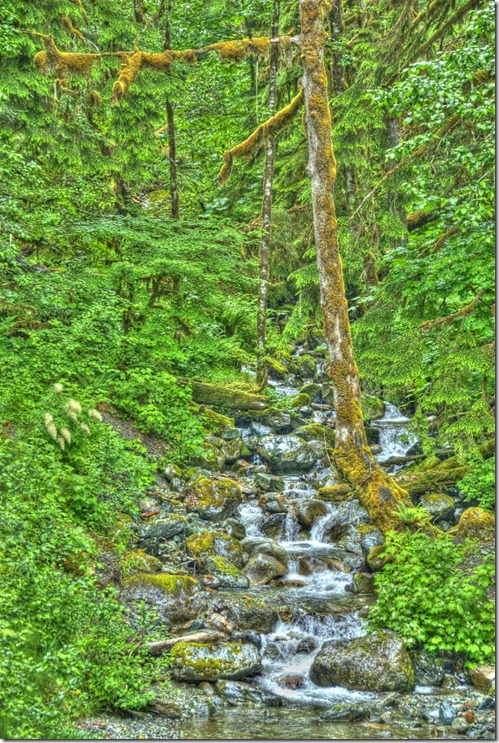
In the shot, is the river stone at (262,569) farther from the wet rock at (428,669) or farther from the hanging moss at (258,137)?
the hanging moss at (258,137)

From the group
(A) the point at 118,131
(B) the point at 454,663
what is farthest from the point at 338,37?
(B) the point at 454,663

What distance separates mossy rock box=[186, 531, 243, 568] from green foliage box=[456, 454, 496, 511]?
141 inches

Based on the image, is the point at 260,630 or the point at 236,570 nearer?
the point at 260,630

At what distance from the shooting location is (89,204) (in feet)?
37.6

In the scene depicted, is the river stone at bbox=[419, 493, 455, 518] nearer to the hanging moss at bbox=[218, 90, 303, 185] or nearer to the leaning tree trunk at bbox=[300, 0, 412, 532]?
the leaning tree trunk at bbox=[300, 0, 412, 532]

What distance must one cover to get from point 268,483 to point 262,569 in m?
3.14

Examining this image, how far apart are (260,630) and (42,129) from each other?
9159 millimetres

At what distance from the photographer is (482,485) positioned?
31.0 feet

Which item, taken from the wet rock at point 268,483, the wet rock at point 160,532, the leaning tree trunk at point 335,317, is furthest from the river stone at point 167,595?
the wet rock at point 268,483

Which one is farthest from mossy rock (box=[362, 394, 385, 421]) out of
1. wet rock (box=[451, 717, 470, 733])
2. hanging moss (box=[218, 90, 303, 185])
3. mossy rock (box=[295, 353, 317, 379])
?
wet rock (box=[451, 717, 470, 733])

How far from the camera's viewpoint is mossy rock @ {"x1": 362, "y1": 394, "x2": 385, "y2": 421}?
635 inches

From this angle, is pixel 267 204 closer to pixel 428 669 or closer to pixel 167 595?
pixel 167 595

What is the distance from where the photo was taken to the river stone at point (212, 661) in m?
6.43

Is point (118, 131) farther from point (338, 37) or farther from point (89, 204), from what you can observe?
point (338, 37)
